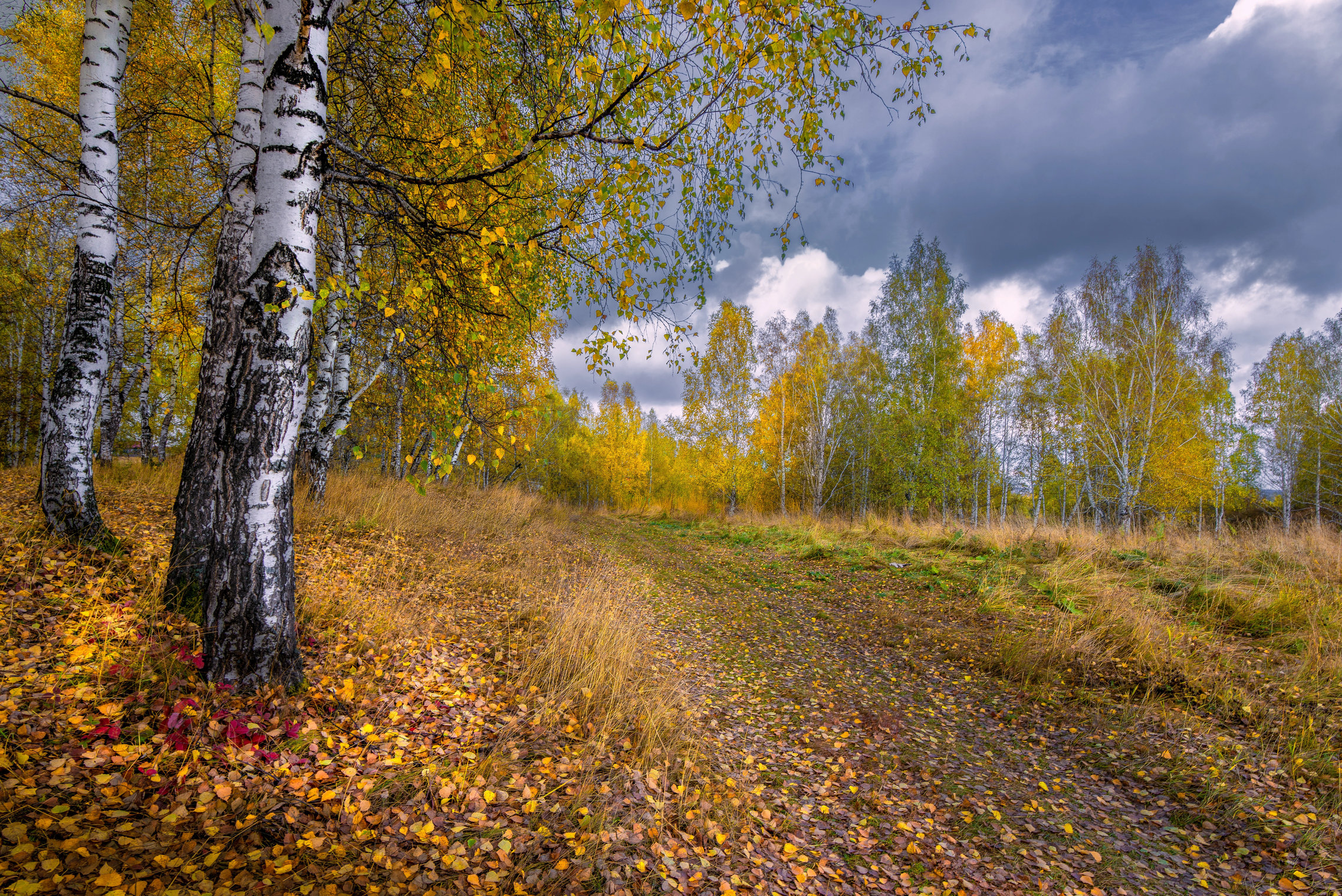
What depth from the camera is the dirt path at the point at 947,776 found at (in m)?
2.62

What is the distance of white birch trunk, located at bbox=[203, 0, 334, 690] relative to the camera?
2631 mm

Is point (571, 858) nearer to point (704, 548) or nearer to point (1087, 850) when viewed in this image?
point (1087, 850)

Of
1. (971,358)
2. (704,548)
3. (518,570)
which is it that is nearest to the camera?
(518,570)

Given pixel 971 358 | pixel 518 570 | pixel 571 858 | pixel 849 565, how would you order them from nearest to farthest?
pixel 571 858, pixel 518 570, pixel 849 565, pixel 971 358

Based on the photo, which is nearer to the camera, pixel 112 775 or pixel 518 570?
pixel 112 775

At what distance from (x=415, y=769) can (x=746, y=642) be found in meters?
4.11

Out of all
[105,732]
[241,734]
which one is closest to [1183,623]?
[241,734]

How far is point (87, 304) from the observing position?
13.0 feet

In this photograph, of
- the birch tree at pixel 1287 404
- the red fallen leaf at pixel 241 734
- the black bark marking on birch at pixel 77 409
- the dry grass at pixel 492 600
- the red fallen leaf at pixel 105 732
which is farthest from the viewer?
the birch tree at pixel 1287 404

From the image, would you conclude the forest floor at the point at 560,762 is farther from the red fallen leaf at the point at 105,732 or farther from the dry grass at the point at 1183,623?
the dry grass at the point at 1183,623

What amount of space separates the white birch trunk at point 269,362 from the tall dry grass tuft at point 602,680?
1.86 m

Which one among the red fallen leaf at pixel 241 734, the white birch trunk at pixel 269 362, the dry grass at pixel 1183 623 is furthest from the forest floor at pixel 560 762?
the white birch trunk at pixel 269 362

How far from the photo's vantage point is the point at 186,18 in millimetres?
5430

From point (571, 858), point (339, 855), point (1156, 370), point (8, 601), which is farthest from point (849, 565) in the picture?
point (1156, 370)
